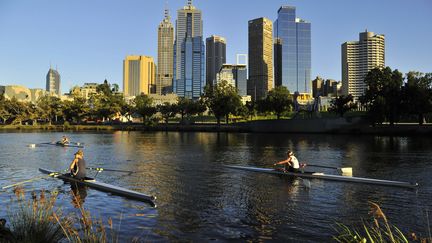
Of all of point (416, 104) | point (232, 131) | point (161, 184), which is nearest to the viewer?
point (161, 184)

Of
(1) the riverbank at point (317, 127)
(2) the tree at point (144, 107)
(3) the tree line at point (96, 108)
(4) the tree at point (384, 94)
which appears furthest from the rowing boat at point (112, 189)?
(2) the tree at point (144, 107)

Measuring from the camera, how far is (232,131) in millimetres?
133625

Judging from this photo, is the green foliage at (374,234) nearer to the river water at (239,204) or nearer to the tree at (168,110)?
the river water at (239,204)

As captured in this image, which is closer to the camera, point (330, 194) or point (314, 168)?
point (330, 194)

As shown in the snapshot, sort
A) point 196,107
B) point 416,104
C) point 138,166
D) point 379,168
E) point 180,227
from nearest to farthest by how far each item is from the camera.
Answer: point 180,227 → point 379,168 → point 138,166 → point 416,104 → point 196,107

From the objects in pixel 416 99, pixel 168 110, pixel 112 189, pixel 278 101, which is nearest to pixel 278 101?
pixel 278 101

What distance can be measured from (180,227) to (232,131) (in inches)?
4633

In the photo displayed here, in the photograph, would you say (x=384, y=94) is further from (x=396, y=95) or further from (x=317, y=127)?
(x=317, y=127)

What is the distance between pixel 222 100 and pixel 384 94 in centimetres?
5901

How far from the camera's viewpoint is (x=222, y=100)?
141875 millimetres

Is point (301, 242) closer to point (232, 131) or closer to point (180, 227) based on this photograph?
point (180, 227)

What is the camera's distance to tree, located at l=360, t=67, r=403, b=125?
318 feet

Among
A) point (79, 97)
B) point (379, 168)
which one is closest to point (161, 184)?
point (379, 168)

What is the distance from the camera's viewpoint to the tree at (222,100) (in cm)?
14062
